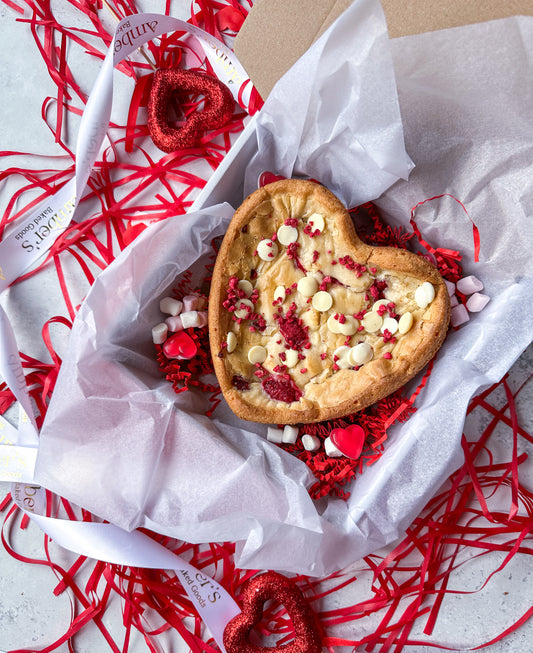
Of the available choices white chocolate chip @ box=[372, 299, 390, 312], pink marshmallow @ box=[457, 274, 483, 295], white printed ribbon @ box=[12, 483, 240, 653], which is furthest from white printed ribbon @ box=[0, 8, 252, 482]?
pink marshmallow @ box=[457, 274, 483, 295]

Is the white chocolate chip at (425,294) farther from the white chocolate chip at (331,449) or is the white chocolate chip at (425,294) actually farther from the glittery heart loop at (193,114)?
the glittery heart loop at (193,114)

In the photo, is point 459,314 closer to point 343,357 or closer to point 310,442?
point 343,357

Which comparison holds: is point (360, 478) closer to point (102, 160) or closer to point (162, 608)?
point (162, 608)

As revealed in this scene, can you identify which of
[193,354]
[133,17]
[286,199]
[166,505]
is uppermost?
[133,17]

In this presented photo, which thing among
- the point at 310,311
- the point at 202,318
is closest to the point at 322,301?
the point at 310,311

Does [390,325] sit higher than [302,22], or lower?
lower

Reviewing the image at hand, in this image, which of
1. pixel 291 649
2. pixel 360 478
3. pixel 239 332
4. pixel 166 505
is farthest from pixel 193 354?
pixel 291 649

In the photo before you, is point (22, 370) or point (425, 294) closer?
point (425, 294)
